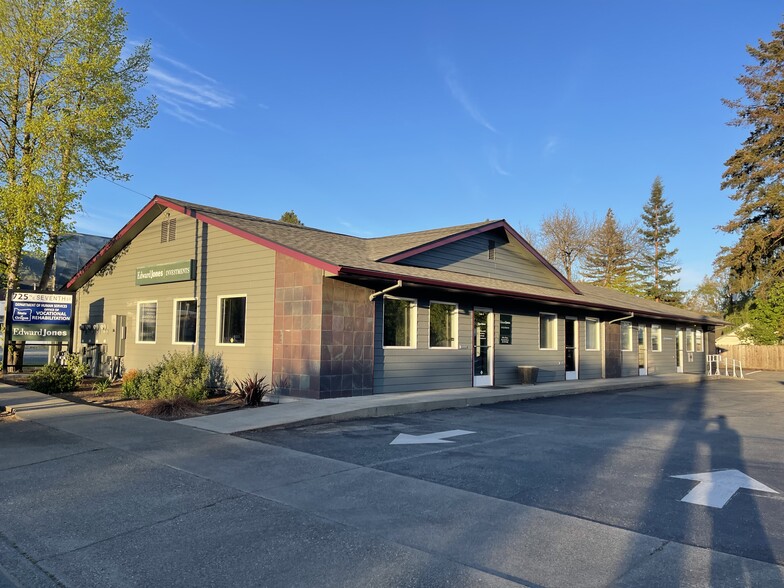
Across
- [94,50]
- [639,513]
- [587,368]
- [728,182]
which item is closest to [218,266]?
[94,50]

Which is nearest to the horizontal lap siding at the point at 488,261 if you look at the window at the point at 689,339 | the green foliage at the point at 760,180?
the window at the point at 689,339

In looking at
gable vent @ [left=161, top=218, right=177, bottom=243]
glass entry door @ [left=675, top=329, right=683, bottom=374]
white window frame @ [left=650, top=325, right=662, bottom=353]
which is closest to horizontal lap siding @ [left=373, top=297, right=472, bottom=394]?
gable vent @ [left=161, top=218, right=177, bottom=243]

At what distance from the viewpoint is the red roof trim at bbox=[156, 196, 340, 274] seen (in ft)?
38.7

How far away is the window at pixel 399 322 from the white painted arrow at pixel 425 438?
15.4 ft

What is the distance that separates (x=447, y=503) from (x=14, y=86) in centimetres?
2167

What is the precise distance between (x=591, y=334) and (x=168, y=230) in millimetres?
16463

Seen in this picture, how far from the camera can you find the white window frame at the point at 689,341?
2965 cm

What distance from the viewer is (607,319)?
895 inches

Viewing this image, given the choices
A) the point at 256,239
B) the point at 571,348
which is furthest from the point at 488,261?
the point at 256,239

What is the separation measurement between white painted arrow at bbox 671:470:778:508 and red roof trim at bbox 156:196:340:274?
7548 mm

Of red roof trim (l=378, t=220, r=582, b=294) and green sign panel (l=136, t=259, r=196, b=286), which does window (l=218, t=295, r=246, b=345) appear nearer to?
green sign panel (l=136, t=259, r=196, b=286)

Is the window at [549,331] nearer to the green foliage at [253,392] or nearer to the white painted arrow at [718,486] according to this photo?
the green foliage at [253,392]

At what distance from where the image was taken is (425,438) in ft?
29.1

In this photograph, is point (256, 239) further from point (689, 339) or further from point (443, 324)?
point (689, 339)
